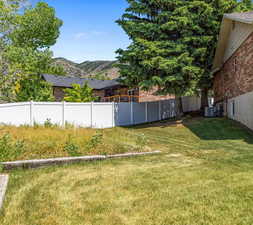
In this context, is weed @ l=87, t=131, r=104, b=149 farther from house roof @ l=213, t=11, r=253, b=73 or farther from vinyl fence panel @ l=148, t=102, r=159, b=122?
vinyl fence panel @ l=148, t=102, r=159, b=122

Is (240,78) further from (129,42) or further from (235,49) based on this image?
(129,42)

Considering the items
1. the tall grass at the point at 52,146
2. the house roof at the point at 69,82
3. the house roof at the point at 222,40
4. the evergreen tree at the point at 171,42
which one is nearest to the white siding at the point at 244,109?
the evergreen tree at the point at 171,42

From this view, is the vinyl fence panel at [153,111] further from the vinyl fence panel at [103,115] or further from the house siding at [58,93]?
the house siding at [58,93]

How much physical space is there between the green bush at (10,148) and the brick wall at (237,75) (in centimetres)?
1154

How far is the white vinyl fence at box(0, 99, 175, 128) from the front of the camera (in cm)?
1215

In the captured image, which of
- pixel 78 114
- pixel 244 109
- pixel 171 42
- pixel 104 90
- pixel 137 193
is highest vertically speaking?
pixel 171 42

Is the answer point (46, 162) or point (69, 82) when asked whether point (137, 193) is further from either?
point (69, 82)

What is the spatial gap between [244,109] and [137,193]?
11.5 meters

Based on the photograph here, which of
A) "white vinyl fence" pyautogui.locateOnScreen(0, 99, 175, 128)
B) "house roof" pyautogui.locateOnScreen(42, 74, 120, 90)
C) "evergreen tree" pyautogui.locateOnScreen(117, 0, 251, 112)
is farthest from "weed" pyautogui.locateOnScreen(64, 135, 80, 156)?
"house roof" pyautogui.locateOnScreen(42, 74, 120, 90)

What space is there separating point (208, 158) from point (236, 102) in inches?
376

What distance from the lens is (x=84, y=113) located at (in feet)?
48.5

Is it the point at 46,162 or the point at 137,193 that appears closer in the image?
the point at 137,193

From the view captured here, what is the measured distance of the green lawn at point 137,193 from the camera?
3281 mm

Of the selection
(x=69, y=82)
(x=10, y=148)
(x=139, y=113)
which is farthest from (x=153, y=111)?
(x=69, y=82)
